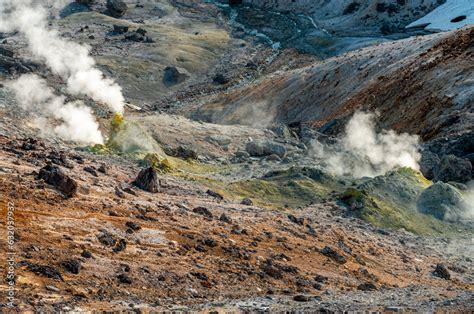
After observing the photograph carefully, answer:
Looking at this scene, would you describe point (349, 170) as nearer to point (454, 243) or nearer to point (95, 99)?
point (454, 243)

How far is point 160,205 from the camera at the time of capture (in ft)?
55.7

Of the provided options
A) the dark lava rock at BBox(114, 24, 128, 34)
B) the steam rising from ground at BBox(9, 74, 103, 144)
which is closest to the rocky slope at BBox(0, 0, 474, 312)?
the steam rising from ground at BBox(9, 74, 103, 144)

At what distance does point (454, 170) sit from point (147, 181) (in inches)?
588

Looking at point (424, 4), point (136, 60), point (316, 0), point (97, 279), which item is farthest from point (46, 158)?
point (316, 0)

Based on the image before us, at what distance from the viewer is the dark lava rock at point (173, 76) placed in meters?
79.2

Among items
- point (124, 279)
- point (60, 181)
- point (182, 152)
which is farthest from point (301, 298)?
point (182, 152)

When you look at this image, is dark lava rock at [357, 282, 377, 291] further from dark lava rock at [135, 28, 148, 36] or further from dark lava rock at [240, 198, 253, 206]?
dark lava rock at [135, 28, 148, 36]

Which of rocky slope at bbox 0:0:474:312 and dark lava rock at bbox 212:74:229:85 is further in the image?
dark lava rock at bbox 212:74:229:85

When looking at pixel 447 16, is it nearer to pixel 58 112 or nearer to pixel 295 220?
pixel 58 112

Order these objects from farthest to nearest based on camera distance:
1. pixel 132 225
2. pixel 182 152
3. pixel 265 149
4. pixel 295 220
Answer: pixel 265 149 < pixel 182 152 < pixel 295 220 < pixel 132 225

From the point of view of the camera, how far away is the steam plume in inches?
1568

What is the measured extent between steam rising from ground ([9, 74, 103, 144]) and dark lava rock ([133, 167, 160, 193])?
9.86m

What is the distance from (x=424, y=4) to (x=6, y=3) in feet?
202

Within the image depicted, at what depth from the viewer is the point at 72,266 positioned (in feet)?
38.4
